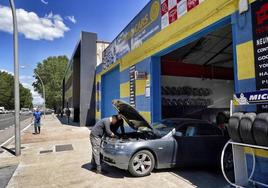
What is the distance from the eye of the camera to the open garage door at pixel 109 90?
16.1 metres

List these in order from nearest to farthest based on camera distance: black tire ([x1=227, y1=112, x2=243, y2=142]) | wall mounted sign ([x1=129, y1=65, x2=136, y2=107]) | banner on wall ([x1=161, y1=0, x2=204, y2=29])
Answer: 1. black tire ([x1=227, y1=112, x2=243, y2=142])
2. banner on wall ([x1=161, y1=0, x2=204, y2=29])
3. wall mounted sign ([x1=129, y1=65, x2=136, y2=107])

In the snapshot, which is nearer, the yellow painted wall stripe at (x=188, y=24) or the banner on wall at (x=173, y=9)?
the yellow painted wall stripe at (x=188, y=24)

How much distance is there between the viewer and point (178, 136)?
Result: 646cm

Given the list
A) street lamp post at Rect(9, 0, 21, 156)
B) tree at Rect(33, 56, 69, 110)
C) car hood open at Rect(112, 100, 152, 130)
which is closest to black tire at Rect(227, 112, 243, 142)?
car hood open at Rect(112, 100, 152, 130)

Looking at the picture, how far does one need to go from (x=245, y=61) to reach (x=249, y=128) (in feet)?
5.98

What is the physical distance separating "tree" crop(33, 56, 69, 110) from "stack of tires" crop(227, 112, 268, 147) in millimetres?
61184

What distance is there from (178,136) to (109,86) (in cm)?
1212

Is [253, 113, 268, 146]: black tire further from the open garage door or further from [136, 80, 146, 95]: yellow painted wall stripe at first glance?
the open garage door

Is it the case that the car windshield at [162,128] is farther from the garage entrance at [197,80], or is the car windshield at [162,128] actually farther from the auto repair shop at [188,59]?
the garage entrance at [197,80]

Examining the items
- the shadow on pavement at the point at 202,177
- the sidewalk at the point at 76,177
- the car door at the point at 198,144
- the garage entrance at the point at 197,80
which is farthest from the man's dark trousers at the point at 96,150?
the garage entrance at the point at 197,80

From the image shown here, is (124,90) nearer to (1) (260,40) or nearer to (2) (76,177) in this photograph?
(2) (76,177)

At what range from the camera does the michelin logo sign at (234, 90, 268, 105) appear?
3.98 metres

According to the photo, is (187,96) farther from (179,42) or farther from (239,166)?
(239,166)

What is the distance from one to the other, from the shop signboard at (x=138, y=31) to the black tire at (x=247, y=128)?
6.16 m
